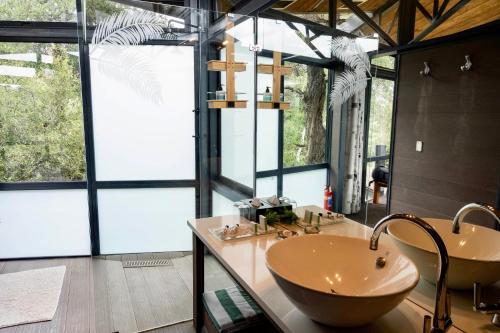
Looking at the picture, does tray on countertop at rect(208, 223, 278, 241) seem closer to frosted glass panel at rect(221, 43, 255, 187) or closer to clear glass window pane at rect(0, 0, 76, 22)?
frosted glass panel at rect(221, 43, 255, 187)

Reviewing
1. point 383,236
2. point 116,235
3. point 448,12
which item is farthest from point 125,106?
point 448,12

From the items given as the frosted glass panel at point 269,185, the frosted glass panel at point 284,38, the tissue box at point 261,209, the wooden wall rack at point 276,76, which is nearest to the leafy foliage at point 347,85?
the frosted glass panel at point 284,38

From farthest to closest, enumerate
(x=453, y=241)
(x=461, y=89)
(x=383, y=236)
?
(x=461, y=89)
(x=383, y=236)
(x=453, y=241)

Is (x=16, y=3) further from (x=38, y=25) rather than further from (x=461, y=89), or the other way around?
(x=461, y=89)

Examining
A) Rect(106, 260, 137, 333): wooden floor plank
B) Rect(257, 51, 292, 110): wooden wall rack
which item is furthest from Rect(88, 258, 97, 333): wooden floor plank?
Rect(257, 51, 292, 110): wooden wall rack

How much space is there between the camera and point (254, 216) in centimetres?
203

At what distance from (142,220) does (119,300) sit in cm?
72

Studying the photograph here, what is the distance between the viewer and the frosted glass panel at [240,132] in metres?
3.02

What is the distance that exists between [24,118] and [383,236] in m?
3.39

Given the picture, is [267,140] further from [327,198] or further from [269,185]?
[327,198]

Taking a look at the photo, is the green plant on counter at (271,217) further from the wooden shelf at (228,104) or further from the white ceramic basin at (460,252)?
the wooden shelf at (228,104)

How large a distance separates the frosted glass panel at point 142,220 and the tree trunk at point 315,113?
4.13ft

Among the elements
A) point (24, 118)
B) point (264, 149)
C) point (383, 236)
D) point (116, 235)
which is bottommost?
point (116, 235)

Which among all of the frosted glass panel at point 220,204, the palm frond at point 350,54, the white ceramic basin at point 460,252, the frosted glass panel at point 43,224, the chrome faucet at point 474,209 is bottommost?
the frosted glass panel at point 43,224
